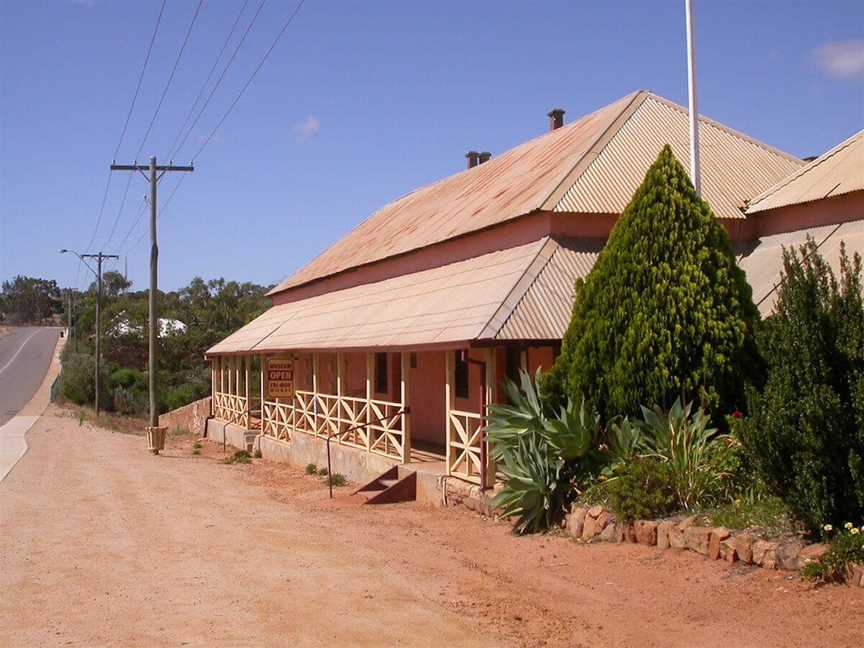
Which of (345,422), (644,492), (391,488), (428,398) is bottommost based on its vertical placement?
(391,488)

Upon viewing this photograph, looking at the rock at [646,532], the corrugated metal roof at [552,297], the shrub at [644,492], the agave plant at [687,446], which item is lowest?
the rock at [646,532]

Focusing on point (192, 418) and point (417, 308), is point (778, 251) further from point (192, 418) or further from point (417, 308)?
point (192, 418)

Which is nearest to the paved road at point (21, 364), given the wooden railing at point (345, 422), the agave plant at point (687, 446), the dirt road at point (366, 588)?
the wooden railing at point (345, 422)

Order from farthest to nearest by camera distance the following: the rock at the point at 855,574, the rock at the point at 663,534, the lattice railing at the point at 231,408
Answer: the lattice railing at the point at 231,408 → the rock at the point at 663,534 → the rock at the point at 855,574

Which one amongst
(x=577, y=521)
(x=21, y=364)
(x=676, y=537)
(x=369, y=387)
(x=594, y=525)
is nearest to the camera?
(x=676, y=537)

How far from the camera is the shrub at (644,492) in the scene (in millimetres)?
10539

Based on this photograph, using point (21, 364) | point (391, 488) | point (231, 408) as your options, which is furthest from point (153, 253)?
point (21, 364)

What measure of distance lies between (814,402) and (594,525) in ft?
11.0

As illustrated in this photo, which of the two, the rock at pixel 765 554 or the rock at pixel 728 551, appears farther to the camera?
the rock at pixel 728 551

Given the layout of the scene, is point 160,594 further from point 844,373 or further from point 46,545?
point 844,373

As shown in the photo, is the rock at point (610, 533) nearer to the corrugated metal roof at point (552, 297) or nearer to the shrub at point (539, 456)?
the shrub at point (539, 456)

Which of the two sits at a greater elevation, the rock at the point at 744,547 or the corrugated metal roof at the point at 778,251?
the corrugated metal roof at the point at 778,251

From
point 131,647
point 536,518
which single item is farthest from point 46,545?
point 536,518

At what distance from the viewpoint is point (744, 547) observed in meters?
9.07
